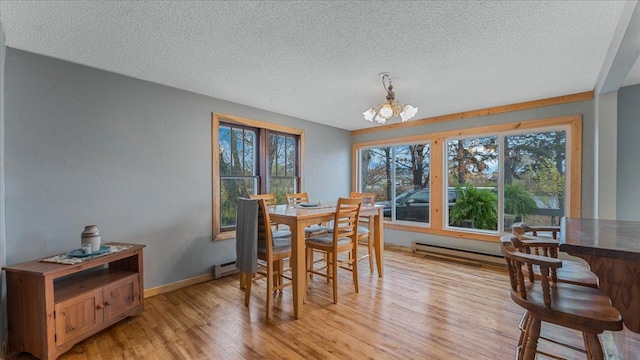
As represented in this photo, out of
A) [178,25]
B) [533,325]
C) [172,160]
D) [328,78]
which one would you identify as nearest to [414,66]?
[328,78]

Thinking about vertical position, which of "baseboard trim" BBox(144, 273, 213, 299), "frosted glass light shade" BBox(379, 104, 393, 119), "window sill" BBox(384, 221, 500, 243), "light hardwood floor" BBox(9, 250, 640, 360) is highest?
"frosted glass light shade" BBox(379, 104, 393, 119)

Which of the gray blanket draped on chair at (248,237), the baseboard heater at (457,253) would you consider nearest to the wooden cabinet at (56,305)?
the gray blanket draped on chair at (248,237)

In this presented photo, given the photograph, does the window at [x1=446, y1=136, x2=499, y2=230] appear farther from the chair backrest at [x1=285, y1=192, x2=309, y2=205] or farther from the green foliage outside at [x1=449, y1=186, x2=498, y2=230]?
the chair backrest at [x1=285, y1=192, x2=309, y2=205]

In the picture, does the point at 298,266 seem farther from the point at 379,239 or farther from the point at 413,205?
the point at 413,205

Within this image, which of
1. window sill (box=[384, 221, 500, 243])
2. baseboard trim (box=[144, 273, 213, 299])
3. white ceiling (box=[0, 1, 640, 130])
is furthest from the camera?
window sill (box=[384, 221, 500, 243])

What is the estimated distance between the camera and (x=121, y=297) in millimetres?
2365

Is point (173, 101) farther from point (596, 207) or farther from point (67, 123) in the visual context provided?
point (596, 207)

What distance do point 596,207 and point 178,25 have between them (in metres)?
4.22

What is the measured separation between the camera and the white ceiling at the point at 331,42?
1726mm

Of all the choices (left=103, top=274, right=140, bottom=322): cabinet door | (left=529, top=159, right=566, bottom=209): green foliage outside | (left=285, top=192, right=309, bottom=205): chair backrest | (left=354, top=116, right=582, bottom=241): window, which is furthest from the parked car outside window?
(left=103, top=274, right=140, bottom=322): cabinet door

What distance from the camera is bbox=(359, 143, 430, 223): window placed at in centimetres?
481

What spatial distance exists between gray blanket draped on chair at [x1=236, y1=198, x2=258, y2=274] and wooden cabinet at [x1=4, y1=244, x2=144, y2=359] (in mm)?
984

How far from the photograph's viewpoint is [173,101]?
10.3 feet

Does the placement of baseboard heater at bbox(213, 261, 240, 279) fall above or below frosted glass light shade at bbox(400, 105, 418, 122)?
below
